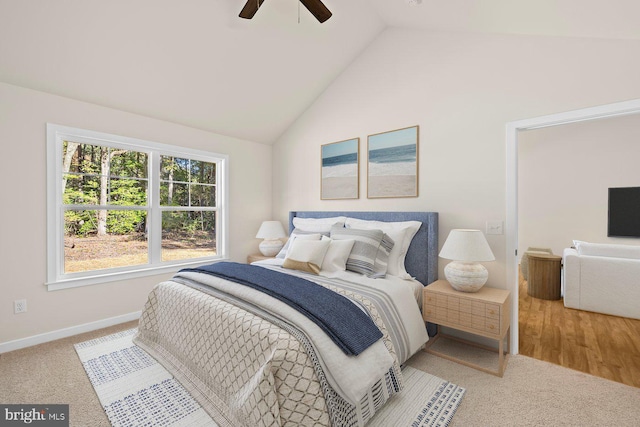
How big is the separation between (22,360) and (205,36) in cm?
321

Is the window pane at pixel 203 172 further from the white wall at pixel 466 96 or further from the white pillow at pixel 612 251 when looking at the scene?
the white pillow at pixel 612 251

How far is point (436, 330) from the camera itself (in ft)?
8.84

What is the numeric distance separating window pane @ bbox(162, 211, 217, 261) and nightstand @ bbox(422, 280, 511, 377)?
2.97 meters

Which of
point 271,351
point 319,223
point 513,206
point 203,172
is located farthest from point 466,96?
point 203,172

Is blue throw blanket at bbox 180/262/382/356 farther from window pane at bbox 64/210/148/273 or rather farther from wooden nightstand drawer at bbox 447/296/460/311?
window pane at bbox 64/210/148/273

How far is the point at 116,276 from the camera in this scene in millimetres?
3027

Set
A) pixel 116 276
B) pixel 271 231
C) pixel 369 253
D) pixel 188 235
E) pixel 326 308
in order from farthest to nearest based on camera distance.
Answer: pixel 271 231 < pixel 188 235 < pixel 116 276 < pixel 369 253 < pixel 326 308

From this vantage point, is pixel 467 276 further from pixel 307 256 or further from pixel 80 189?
pixel 80 189

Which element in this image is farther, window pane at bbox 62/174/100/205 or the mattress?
window pane at bbox 62/174/100/205

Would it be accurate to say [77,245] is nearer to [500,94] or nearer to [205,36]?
[205,36]

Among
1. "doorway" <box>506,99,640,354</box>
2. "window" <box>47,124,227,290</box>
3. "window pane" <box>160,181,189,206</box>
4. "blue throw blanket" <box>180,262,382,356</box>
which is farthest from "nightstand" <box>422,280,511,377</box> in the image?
"window pane" <box>160,181,189,206</box>

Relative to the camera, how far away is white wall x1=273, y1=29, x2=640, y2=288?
212 cm

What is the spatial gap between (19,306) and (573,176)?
24.2 feet

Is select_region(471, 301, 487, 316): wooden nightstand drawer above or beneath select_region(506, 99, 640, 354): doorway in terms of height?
beneath
